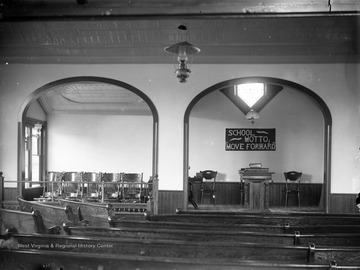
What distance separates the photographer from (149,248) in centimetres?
298

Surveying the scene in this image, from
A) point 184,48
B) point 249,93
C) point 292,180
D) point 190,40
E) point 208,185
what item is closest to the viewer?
point 184,48

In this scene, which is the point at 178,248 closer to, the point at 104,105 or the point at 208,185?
the point at 208,185

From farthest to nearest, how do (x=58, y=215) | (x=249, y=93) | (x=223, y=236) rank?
(x=249, y=93) → (x=58, y=215) → (x=223, y=236)

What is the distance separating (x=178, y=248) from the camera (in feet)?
9.61

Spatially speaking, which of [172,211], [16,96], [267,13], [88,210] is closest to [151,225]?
[88,210]

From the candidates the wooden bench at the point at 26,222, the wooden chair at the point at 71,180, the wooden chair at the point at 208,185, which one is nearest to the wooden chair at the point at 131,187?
the wooden chair at the point at 71,180

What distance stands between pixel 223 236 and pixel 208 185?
8.50m

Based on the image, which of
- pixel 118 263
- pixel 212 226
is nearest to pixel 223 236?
pixel 212 226

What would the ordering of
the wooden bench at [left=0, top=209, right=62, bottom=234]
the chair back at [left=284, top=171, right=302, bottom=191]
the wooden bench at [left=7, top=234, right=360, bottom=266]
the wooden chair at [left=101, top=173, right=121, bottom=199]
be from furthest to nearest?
the chair back at [left=284, top=171, right=302, bottom=191]
the wooden chair at [left=101, top=173, right=121, bottom=199]
the wooden bench at [left=0, top=209, right=62, bottom=234]
the wooden bench at [left=7, top=234, right=360, bottom=266]

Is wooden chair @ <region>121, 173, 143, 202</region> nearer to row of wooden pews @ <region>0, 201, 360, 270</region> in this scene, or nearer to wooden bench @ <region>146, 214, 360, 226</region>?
wooden bench @ <region>146, 214, 360, 226</region>

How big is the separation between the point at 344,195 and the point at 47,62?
7.50m

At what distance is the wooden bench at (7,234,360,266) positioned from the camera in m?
2.88

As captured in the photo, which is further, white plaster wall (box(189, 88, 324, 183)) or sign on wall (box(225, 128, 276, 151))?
sign on wall (box(225, 128, 276, 151))

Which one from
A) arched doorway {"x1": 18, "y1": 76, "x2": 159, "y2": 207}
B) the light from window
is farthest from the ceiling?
the light from window
